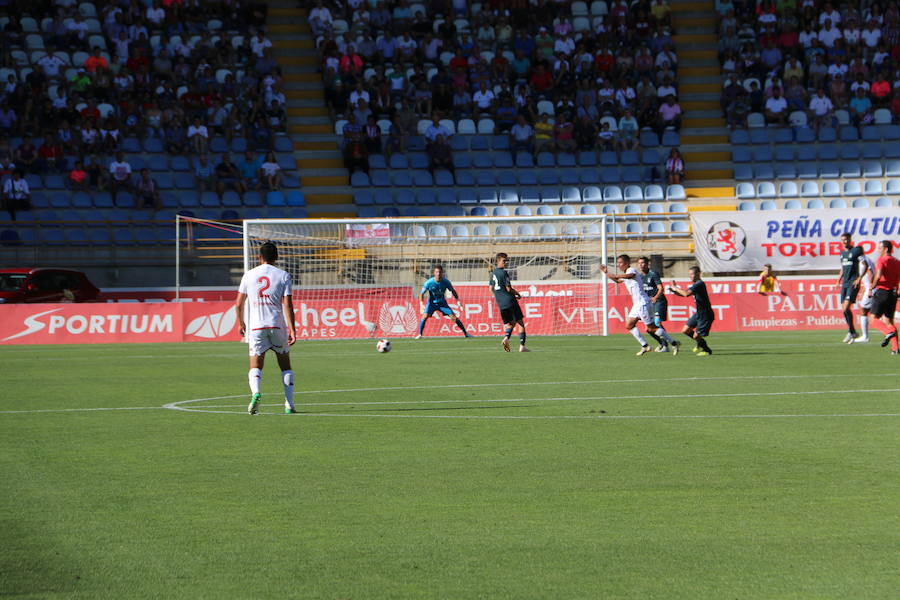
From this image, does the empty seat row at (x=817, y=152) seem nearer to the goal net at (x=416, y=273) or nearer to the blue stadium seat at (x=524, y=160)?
the blue stadium seat at (x=524, y=160)

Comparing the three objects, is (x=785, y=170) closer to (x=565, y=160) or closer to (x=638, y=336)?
(x=565, y=160)

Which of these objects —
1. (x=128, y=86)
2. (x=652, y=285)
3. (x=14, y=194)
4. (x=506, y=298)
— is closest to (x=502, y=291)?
(x=506, y=298)

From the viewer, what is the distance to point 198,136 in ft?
119

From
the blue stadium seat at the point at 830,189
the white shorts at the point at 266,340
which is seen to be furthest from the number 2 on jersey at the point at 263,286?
the blue stadium seat at the point at 830,189

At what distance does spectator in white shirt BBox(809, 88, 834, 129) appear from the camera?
38.6 m

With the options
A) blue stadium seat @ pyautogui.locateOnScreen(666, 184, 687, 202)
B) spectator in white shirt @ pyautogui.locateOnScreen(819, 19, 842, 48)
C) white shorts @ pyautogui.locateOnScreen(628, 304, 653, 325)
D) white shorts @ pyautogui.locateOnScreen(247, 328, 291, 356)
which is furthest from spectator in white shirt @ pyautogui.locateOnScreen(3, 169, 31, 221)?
spectator in white shirt @ pyautogui.locateOnScreen(819, 19, 842, 48)

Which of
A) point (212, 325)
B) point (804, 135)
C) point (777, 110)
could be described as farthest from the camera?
point (777, 110)

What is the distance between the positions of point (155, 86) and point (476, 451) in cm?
3126

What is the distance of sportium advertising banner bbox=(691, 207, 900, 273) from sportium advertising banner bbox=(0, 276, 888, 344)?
91 cm

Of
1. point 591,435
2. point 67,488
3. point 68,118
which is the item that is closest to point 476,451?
point 591,435

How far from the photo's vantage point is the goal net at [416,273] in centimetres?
3038

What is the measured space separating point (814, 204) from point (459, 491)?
30697 mm

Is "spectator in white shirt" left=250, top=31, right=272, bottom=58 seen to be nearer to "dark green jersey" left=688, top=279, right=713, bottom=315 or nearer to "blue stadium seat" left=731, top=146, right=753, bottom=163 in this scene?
"blue stadium seat" left=731, top=146, right=753, bottom=163

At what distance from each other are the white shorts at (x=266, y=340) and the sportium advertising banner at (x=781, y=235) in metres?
22.6
